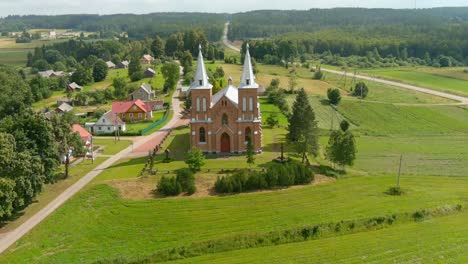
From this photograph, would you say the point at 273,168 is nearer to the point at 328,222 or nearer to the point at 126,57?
the point at 328,222

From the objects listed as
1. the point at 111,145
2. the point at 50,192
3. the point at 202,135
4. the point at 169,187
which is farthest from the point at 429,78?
the point at 50,192

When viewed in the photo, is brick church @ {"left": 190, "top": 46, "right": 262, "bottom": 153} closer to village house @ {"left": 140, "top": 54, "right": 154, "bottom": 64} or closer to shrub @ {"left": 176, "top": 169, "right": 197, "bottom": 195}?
shrub @ {"left": 176, "top": 169, "right": 197, "bottom": 195}

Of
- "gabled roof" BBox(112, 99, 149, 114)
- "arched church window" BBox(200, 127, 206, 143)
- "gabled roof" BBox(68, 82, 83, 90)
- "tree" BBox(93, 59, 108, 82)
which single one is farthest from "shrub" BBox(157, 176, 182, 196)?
"tree" BBox(93, 59, 108, 82)

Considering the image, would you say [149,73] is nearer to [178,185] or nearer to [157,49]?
[157,49]

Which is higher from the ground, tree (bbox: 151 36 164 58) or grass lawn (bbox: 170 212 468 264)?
tree (bbox: 151 36 164 58)

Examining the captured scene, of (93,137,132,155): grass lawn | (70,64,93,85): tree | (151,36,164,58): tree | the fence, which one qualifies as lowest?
(93,137,132,155): grass lawn

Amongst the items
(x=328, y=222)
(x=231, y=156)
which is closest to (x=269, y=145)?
(x=231, y=156)

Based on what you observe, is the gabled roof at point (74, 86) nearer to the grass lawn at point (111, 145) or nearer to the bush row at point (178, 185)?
the grass lawn at point (111, 145)
